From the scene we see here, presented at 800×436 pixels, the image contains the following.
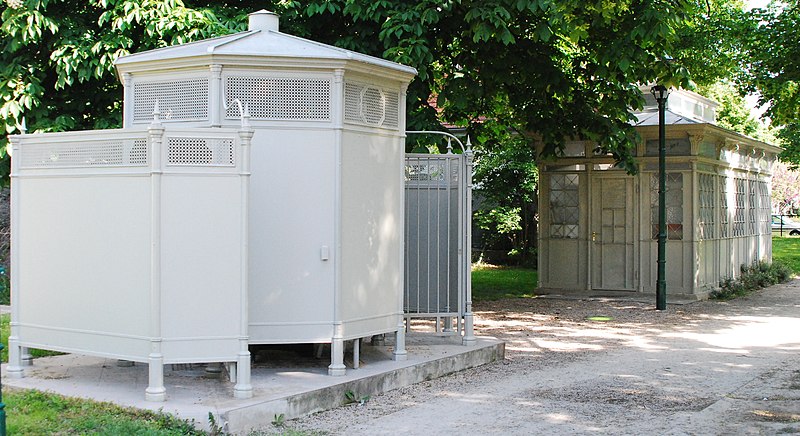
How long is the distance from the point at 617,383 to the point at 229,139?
199 inches

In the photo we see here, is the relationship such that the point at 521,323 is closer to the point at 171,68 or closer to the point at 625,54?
the point at 625,54

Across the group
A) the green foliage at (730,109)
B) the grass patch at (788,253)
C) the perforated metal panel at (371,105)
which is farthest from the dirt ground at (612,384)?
the green foliage at (730,109)

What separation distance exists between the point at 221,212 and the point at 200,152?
1.78 ft

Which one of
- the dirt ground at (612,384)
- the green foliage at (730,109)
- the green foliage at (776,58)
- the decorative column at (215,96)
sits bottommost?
the dirt ground at (612,384)

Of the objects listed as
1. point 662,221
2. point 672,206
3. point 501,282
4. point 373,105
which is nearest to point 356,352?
point 373,105

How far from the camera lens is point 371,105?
9.25m

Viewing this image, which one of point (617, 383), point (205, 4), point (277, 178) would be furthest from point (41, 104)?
point (617, 383)

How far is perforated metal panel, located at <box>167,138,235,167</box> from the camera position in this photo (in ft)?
24.8

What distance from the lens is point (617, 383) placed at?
9.77m

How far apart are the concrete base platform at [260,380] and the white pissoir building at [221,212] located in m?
0.27

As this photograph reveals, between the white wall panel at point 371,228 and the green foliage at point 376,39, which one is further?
the green foliage at point 376,39

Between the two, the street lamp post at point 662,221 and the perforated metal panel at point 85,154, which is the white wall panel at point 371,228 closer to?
the perforated metal panel at point 85,154

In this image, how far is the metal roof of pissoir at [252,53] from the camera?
847 centimetres

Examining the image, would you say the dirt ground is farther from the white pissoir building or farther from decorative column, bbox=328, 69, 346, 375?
the white pissoir building
